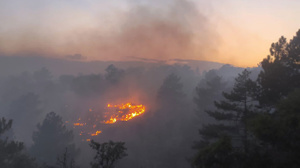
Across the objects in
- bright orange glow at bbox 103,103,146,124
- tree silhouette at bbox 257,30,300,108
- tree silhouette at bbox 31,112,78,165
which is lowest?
tree silhouette at bbox 31,112,78,165

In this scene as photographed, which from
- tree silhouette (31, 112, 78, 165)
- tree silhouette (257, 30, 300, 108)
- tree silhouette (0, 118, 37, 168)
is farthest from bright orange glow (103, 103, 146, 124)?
tree silhouette (257, 30, 300, 108)

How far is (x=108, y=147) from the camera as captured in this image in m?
12.5

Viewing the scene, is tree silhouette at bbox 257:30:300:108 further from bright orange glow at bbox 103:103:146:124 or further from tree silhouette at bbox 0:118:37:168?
bright orange glow at bbox 103:103:146:124

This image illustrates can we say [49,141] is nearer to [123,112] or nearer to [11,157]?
[11,157]

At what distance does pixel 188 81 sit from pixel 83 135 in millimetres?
56088

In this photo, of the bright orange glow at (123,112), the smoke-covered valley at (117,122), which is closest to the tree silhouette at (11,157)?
the smoke-covered valley at (117,122)

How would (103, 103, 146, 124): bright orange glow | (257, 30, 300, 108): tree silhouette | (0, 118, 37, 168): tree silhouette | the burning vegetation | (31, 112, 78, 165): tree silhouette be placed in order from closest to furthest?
(257, 30, 300, 108): tree silhouette, (0, 118, 37, 168): tree silhouette, (31, 112, 78, 165): tree silhouette, the burning vegetation, (103, 103, 146, 124): bright orange glow

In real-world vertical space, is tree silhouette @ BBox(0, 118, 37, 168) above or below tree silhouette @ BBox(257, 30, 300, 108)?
below

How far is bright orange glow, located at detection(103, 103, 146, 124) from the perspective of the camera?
5909 centimetres

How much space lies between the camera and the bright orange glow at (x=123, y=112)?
194 feet

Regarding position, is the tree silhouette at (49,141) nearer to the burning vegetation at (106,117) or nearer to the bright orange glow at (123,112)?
the burning vegetation at (106,117)

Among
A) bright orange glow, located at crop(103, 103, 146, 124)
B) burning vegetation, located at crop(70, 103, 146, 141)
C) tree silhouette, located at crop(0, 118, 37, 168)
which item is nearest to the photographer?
tree silhouette, located at crop(0, 118, 37, 168)

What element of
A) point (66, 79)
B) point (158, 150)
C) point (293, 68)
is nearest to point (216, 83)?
point (158, 150)

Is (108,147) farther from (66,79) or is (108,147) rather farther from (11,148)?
(66,79)
